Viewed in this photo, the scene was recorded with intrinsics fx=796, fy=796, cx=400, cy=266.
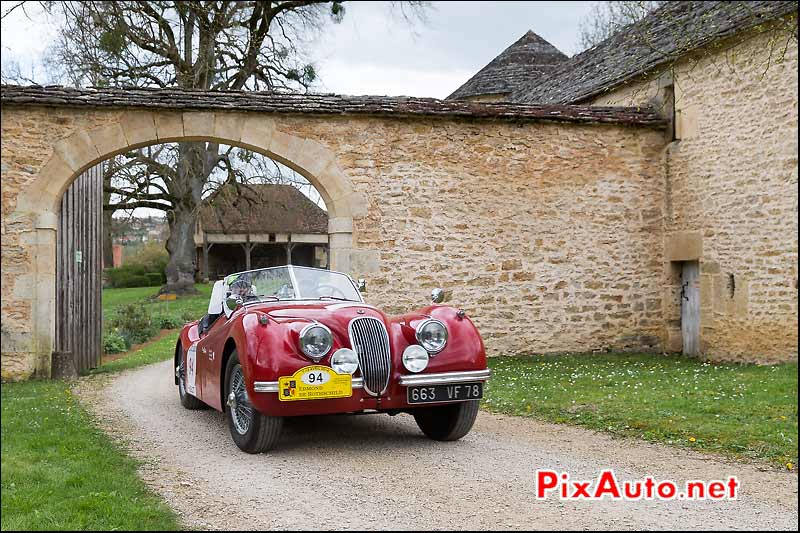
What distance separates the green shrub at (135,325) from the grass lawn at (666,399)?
10.0 meters

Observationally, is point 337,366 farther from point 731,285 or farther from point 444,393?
point 731,285

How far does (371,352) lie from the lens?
18.7 feet

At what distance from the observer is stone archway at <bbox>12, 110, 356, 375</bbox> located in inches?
397

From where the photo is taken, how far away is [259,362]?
5.44 metres

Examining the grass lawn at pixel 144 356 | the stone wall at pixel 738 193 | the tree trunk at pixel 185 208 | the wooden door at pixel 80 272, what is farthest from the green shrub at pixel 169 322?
the stone wall at pixel 738 193

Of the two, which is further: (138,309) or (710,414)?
(138,309)

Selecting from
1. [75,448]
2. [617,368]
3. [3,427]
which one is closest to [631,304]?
[617,368]

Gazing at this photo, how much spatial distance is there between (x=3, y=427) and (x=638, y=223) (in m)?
10.8

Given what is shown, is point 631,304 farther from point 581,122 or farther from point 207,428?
point 207,428

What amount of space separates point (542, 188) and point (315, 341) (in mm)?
7003

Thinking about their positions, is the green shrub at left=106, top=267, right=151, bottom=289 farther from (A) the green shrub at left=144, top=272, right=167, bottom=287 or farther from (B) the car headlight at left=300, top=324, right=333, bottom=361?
(B) the car headlight at left=300, top=324, right=333, bottom=361

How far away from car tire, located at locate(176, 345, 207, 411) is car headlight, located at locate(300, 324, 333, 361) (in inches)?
106

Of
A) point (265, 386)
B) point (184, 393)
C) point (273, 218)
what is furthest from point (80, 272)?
point (273, 218)

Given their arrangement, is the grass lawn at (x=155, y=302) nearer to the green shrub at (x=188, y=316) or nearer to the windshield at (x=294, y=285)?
the green shrub at (x=188, y=316)
